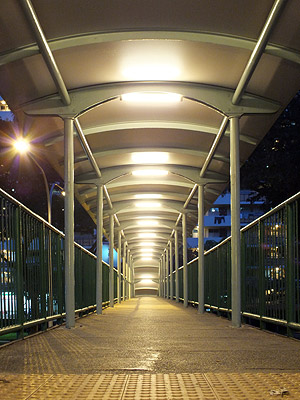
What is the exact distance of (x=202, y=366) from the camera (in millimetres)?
4773

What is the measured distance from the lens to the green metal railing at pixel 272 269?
6.79 m

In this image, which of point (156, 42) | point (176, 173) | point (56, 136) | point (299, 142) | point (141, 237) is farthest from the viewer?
point (141, 237)

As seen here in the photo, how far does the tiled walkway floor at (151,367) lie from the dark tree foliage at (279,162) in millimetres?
13901

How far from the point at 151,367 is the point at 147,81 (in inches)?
230

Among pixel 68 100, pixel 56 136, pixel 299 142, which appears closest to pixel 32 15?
pixel 68 100

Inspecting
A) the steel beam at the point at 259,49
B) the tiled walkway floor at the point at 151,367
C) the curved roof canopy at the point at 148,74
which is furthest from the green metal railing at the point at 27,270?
the steel beam at the point at 259,49

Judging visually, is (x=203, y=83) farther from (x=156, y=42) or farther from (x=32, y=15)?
(x=32, y=15)

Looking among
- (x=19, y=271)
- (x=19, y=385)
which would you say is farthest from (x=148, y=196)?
(x=19, y=385)

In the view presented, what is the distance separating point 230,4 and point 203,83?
267 centimetres

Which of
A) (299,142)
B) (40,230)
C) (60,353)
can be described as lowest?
(60,353)

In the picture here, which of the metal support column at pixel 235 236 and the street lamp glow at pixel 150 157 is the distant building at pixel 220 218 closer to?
the street lamp glow at pixel 150 157

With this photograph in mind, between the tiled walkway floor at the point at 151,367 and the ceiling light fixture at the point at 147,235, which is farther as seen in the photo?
the ceiling light fixture at the point at 147,235

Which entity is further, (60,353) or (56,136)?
(56,136)

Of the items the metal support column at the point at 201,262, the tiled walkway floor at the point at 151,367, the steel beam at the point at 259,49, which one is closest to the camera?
the tiled walkway floor at the point at 151,367
